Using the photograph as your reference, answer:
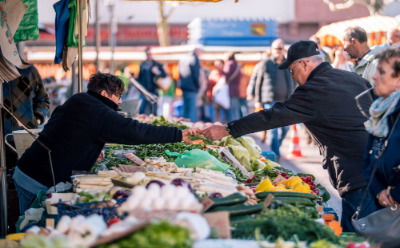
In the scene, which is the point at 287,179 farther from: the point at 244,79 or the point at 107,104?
the point at 244,79

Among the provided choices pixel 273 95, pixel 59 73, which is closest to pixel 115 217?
pixel 273 95

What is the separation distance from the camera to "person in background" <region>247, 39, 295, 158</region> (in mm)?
13609

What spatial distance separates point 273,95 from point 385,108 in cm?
888

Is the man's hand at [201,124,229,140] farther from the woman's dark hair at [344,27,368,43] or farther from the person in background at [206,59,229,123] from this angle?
the person in background at [206,59,229,123]

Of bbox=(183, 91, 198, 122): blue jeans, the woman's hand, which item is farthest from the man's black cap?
bbox=(183, 91, 198, 122): blue jeans

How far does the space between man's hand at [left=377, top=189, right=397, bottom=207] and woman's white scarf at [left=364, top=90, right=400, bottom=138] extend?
0.39 m

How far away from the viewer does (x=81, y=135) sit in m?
5.64

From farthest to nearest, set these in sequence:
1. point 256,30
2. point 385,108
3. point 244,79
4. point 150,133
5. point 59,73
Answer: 1. point 256,30
2. point 59,73
3. point 244,79
4. point 150,133
5. point 385,108

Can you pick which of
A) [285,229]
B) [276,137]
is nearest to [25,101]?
[285,229]

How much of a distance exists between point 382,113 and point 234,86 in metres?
13.1

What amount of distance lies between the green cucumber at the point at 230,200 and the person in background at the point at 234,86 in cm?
1309

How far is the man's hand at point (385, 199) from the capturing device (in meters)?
4.86

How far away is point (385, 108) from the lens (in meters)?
4.80

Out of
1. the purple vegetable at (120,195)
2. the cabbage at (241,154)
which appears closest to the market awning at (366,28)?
the cabbage at (241,154)
